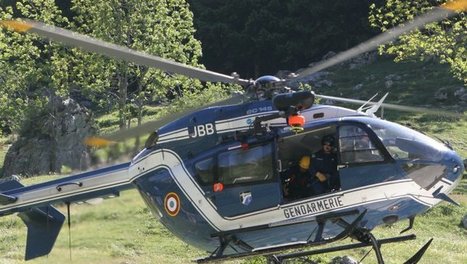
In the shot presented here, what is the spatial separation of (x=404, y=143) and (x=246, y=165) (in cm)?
229

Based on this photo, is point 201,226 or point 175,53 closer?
point 201,226

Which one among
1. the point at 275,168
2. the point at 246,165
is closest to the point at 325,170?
the point at 275,168

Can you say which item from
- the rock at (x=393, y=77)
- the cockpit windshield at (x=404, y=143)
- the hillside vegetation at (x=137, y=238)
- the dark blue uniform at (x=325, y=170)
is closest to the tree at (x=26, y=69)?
the hillside vegetation at (x=137, y=238)

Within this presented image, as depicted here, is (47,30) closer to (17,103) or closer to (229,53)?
(17,103)

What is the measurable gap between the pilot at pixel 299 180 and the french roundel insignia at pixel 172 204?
5.85 feet

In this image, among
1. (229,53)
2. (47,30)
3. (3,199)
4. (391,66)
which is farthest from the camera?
(229,53)

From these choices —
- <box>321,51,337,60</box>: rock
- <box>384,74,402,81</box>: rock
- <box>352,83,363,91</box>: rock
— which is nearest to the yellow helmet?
<box>352,83,363,91</box>: rock

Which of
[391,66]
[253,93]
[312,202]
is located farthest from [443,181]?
[391,66]

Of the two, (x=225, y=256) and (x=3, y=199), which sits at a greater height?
(x=3, y=199)

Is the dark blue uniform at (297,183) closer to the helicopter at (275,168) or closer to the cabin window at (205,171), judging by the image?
the helicopter at (275,168)

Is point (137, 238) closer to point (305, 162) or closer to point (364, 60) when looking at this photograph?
point (305, 162)

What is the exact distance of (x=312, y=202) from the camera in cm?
1066

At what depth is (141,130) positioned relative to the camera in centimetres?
1048

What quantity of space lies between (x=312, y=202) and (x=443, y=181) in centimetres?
191
